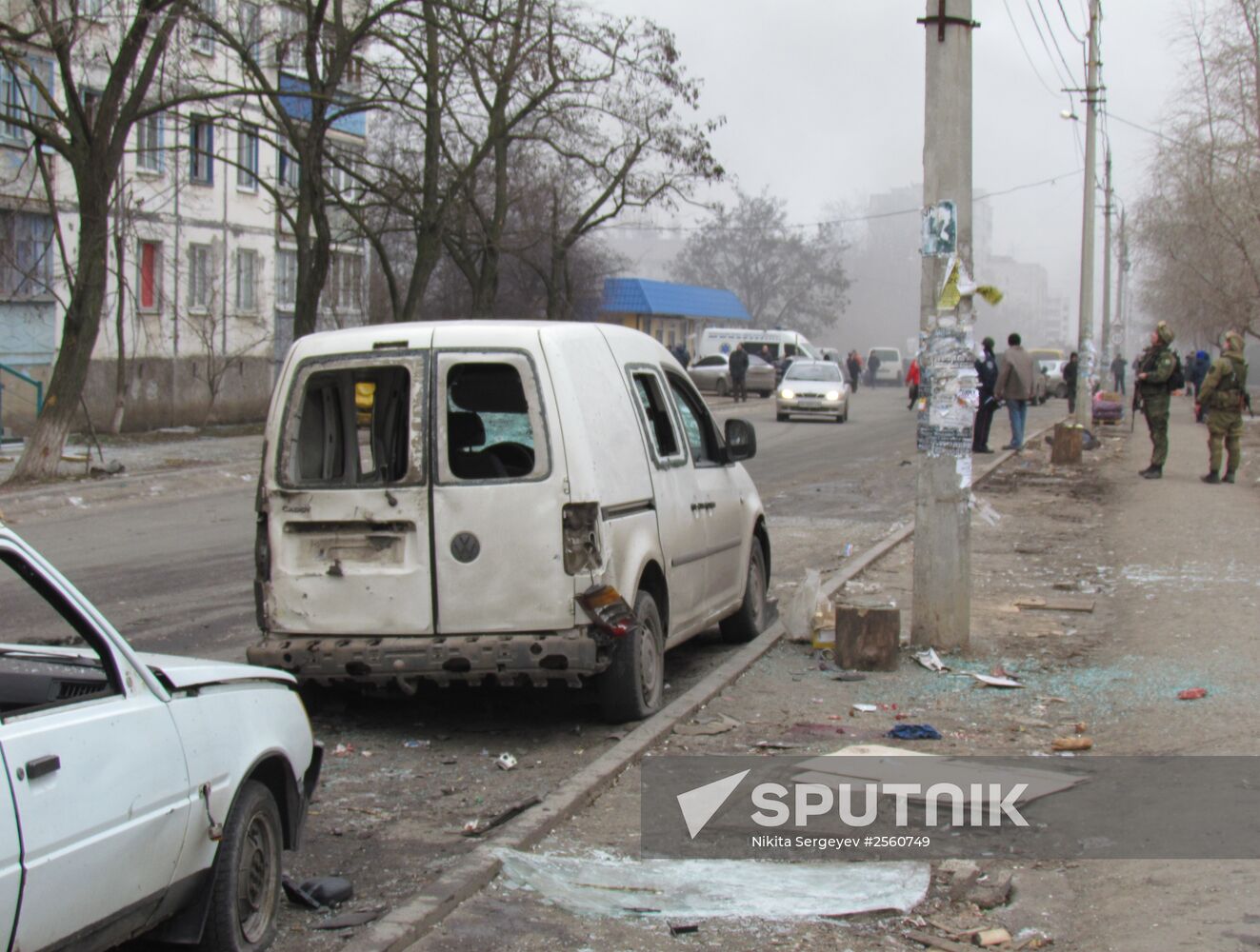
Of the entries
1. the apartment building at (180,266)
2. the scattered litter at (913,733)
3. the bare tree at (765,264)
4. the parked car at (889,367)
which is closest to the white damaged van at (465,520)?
the scattered litter at (913,733)

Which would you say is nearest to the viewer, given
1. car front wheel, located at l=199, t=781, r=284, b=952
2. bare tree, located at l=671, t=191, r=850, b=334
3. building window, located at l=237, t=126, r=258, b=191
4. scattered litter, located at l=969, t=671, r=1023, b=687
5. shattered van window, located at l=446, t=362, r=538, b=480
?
car front wheel, located at l=199, t=781, r=284, b=952

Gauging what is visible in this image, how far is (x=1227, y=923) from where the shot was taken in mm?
4496

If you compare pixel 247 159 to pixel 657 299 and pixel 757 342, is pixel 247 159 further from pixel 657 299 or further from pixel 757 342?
pixel 657 299

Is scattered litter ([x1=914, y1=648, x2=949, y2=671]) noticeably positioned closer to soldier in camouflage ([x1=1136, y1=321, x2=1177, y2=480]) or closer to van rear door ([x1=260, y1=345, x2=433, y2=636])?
van rear door ([x1=260, y1=345, x2=433, y2=636])

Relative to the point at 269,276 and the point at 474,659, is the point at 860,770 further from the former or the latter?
the point at 269,276

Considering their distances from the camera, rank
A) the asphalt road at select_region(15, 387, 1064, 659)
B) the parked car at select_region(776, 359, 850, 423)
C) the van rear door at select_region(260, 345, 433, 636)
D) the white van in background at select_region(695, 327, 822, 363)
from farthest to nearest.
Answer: the white van in background at select_region(695, 327, 822, 363) < the parked car at select_region(776, 359, 850, 423) < the asphalt road at select_region(15, 387, 1064, 659) < the van rear door at select_region(260, 345, 433, 636)

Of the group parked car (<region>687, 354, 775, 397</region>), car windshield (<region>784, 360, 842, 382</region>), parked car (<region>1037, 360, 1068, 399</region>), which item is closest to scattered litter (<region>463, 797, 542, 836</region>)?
car windshield (<region>784, 360, 842, 382</region>)

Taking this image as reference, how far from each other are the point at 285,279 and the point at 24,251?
1120cm

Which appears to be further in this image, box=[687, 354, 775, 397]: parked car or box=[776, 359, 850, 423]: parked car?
box=[687, 354, 775, 397]: parked car

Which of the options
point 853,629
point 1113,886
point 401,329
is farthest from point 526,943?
point 853,629

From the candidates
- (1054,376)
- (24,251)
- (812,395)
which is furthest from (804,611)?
(1054,376)

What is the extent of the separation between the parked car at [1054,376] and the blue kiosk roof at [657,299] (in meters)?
18.3

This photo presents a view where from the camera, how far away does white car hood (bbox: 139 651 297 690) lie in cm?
407

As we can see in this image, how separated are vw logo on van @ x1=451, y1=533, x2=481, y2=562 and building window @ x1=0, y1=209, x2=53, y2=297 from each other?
87.6ft
